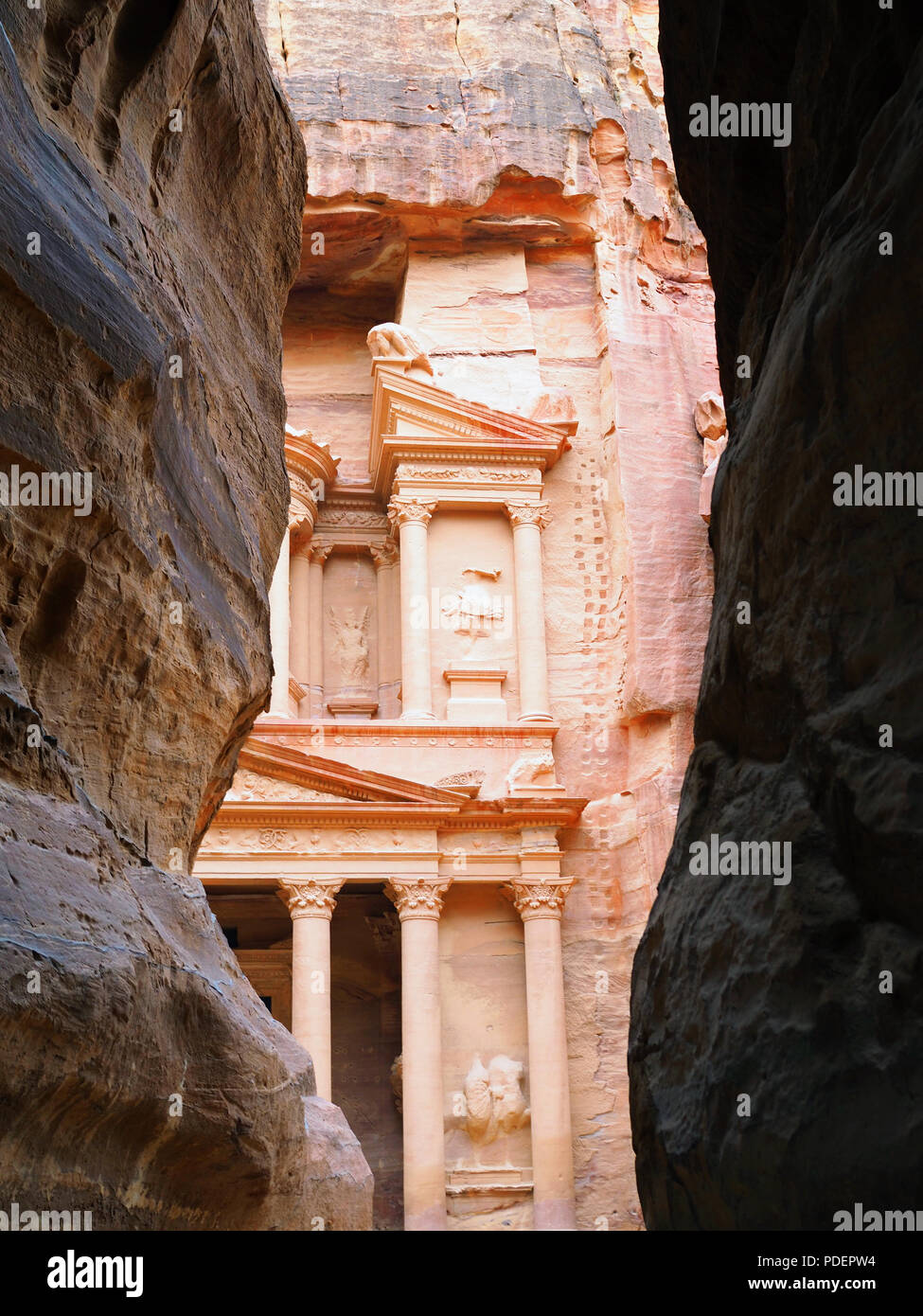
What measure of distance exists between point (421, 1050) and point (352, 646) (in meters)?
7.59

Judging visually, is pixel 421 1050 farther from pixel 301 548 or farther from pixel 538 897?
pixel 301 548

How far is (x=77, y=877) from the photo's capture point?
3627mm

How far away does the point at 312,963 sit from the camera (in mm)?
18953

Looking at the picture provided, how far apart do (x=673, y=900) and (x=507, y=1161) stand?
16.9m

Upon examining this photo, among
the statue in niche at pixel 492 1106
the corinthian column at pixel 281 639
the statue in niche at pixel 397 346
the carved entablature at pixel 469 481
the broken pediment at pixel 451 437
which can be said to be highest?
the statue in niche at pixel 397 346

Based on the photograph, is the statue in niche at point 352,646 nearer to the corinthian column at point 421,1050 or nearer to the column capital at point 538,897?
the corinthian column at point 421,1050

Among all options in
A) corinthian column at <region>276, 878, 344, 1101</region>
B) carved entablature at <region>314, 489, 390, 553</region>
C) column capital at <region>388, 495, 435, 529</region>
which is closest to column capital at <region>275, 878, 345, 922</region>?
corinthian column at <region>276, 878, 344, 1101</region>

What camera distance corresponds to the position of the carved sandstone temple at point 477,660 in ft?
63.6

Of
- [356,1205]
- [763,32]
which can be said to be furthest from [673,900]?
[356,1205]

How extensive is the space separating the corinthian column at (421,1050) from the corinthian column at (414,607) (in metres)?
2.82

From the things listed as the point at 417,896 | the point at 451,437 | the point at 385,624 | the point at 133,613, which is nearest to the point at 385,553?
the point at 385,624

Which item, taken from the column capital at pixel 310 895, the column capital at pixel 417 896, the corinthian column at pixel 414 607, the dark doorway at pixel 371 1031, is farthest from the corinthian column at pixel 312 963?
the corinthian column at pixel 414 607

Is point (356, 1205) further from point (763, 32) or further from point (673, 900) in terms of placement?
point (763, 32)

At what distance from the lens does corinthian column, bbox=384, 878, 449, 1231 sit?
18.7m
